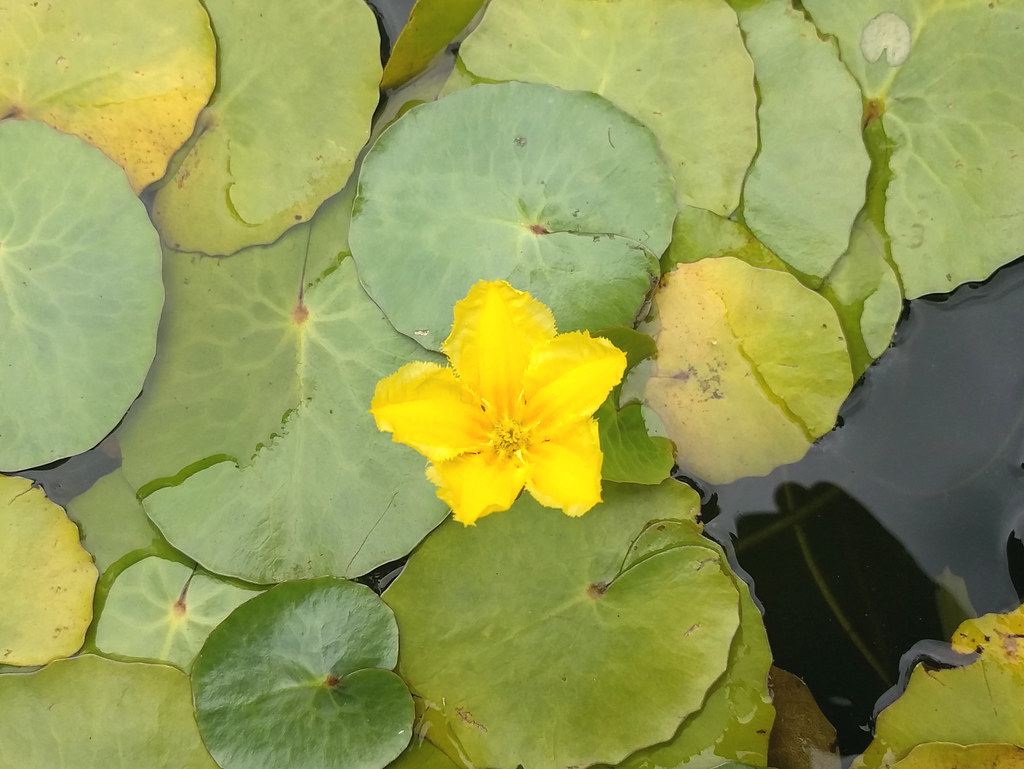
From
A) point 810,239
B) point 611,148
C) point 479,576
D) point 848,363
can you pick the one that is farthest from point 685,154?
point 479,576

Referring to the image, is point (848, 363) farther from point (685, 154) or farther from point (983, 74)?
point (983, 74)

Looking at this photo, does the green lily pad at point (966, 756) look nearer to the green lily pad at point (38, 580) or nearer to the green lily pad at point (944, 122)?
the green lily pad at point (944, 122)

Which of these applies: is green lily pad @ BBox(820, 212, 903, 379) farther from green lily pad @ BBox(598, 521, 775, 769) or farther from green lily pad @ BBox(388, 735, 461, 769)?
green lily pad @ BBox(388, 735, 461, 769)

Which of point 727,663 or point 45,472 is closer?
point 727,663

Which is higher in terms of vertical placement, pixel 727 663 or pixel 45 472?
pixel 727 663

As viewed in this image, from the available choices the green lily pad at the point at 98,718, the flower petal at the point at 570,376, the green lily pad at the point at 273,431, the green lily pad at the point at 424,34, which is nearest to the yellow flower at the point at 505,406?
the flower petal at the point at 570,376
